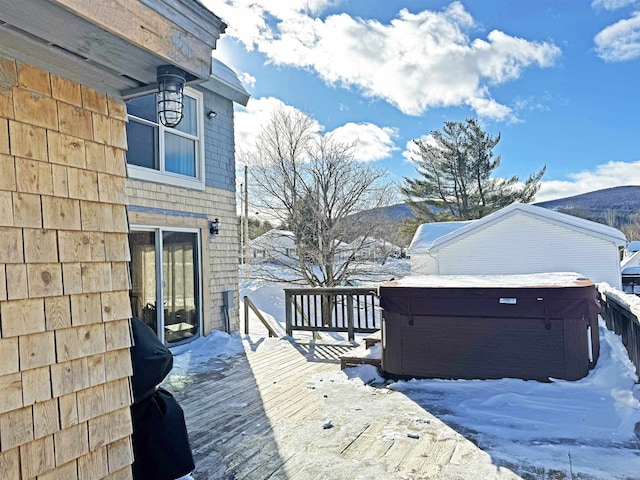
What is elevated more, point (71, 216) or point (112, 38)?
point (112, 38)

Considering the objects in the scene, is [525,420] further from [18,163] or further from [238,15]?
[238,15]

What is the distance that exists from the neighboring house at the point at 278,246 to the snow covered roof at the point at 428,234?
411 centimetres

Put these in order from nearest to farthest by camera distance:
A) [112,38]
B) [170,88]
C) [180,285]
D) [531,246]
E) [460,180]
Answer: [112,38] < [170,88] < [180,285] < [531,246] < [460,180]

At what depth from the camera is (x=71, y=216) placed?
199cm

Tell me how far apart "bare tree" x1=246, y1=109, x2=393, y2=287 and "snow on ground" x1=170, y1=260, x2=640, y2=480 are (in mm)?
9309

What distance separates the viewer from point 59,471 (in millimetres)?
1860

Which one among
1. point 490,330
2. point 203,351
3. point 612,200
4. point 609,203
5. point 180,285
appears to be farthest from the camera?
point 612,200

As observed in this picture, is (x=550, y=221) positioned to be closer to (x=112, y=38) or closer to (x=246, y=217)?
(x=246, y=217)

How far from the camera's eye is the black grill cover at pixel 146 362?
95.5 inches

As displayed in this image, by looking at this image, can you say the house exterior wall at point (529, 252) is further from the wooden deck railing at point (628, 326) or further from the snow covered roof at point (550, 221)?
the wooden deck railing at point (628, 326)

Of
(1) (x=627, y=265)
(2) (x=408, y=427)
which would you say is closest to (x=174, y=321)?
(2) (x=408, y=427)

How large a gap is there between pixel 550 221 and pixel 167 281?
9.57 metres

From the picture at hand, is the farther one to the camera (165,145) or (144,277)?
(165,145)

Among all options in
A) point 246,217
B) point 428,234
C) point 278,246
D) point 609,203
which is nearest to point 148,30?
point 278,246
